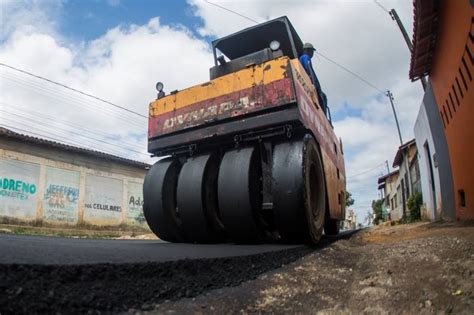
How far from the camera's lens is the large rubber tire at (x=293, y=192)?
372cm

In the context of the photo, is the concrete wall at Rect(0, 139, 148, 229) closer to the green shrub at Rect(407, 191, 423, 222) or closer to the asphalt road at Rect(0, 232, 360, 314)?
the green shrub at Rect(407, 191, 423, 222)

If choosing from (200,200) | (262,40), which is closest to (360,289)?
(200,200)

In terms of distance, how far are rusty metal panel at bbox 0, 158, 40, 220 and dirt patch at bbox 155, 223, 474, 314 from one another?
13684mm

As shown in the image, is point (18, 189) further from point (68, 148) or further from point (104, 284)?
point (104, 284)

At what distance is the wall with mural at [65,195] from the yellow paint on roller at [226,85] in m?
11.7

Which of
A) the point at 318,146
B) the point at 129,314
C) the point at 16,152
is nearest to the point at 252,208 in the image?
the point at 318,146

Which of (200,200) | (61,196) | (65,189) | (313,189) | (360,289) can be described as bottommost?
(360,289)

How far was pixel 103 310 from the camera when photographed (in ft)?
5.23

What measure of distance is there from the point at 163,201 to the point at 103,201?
13.9m

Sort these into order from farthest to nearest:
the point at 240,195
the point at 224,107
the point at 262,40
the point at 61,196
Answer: the point at 61,196 < the point at 262,40 < the point at 224,107 < the point at 240,195

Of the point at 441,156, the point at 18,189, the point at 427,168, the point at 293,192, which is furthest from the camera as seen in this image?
the point at 18,189

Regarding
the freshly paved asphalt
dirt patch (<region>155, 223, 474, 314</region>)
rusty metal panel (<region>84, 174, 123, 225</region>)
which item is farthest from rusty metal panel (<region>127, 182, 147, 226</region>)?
dirt patch (<region>155, 223, 474, 314</region>)

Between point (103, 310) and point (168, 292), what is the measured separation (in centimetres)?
42

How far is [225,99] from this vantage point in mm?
4309
